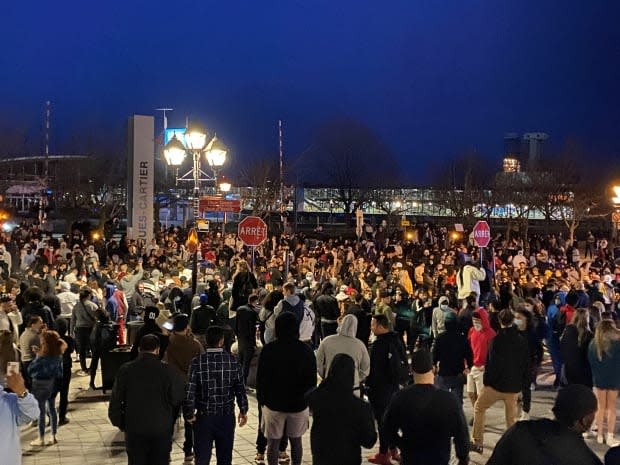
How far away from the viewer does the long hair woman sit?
781cm

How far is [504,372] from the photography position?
7.40 meters

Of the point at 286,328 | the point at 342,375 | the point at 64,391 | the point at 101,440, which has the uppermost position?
the point at 286,328

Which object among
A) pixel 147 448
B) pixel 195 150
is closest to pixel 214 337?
pixel 147 448

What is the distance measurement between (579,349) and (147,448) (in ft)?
18.5

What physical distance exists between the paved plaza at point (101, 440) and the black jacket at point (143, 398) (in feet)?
6.45

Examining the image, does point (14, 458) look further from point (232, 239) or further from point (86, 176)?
point (86, 176)

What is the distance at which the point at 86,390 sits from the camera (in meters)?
10.8

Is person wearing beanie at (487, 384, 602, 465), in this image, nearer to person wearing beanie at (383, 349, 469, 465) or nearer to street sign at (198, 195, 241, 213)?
person wearing beanie at (383, 349, 469, 465)

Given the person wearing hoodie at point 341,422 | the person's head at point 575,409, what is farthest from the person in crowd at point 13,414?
the person's head at point 575,409

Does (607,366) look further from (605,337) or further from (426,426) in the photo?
(426,426)

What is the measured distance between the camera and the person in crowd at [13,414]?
443 centimetres

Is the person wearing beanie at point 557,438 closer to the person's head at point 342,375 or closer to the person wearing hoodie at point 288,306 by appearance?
the person's head at point 342,375

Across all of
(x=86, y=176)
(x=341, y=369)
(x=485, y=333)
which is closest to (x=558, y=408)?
(x=341, y=369)

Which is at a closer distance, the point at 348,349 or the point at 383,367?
the point at 348,349
